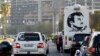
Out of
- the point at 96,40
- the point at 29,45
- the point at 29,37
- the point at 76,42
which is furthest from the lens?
the point at 76,42

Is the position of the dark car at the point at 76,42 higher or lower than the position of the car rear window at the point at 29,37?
lower

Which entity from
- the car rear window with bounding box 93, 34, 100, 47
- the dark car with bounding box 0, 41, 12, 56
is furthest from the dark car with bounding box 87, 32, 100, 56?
the dark car with bounding box 0, 41, 12, 56

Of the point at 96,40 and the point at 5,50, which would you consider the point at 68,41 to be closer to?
the point at 5,50

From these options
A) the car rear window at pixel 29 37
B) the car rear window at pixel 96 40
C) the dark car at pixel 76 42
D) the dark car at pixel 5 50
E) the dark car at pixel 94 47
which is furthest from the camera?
the dark car at pixel 76 42

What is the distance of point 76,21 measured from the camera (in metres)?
30.3

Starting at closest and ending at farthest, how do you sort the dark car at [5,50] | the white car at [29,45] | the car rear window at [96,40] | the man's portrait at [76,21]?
the car rear window at [96,40]
the dark car at [5,50]
the white car at [29,45]
the man's portrait at [76,21]

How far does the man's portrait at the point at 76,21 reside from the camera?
30.2 metres

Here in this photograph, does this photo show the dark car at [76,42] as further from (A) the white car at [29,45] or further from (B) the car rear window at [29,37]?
(B) the car rear window at [29,37]

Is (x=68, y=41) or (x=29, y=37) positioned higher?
(x=29, y=37)

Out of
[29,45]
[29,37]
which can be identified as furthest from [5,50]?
[29,37]

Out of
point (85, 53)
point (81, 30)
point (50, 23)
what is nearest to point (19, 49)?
point (85, 53)

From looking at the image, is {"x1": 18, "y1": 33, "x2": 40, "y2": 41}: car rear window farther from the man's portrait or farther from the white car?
the man's portrait

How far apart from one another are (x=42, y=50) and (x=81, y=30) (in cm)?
857

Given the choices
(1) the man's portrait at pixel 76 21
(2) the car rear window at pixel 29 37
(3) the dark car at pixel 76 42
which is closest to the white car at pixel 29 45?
(2) the car rear window at pixel 29 37
